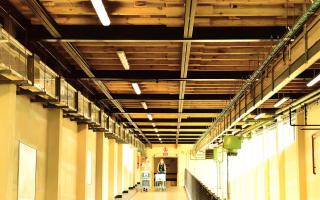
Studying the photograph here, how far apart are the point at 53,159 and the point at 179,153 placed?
29737 mm

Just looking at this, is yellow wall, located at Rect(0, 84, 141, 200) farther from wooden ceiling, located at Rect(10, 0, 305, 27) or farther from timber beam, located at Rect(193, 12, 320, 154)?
timber beam, located at Rect(193, 12, 320, 154)

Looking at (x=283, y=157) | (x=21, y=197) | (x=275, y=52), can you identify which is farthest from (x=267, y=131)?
(x=21, y=197)

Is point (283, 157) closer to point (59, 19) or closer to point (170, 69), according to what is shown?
point (170, 69)

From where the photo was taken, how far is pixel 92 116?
12.7 metres

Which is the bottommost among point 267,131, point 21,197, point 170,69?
point 21,197

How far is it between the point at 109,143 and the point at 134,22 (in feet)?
38.1

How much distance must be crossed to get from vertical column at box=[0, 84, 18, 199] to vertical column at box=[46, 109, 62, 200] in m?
2.55

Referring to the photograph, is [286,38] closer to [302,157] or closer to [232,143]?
[302,157]

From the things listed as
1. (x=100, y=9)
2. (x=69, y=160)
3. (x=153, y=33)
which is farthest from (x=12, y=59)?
(x=69, y=160)

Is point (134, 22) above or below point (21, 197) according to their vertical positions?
above

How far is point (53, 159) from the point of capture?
9.77 m

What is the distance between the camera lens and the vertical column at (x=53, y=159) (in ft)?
31.8

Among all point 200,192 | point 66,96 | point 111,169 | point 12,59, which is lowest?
point 200,192

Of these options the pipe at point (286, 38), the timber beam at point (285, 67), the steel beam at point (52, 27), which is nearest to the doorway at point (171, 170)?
the timber beam at point (285, 67)
